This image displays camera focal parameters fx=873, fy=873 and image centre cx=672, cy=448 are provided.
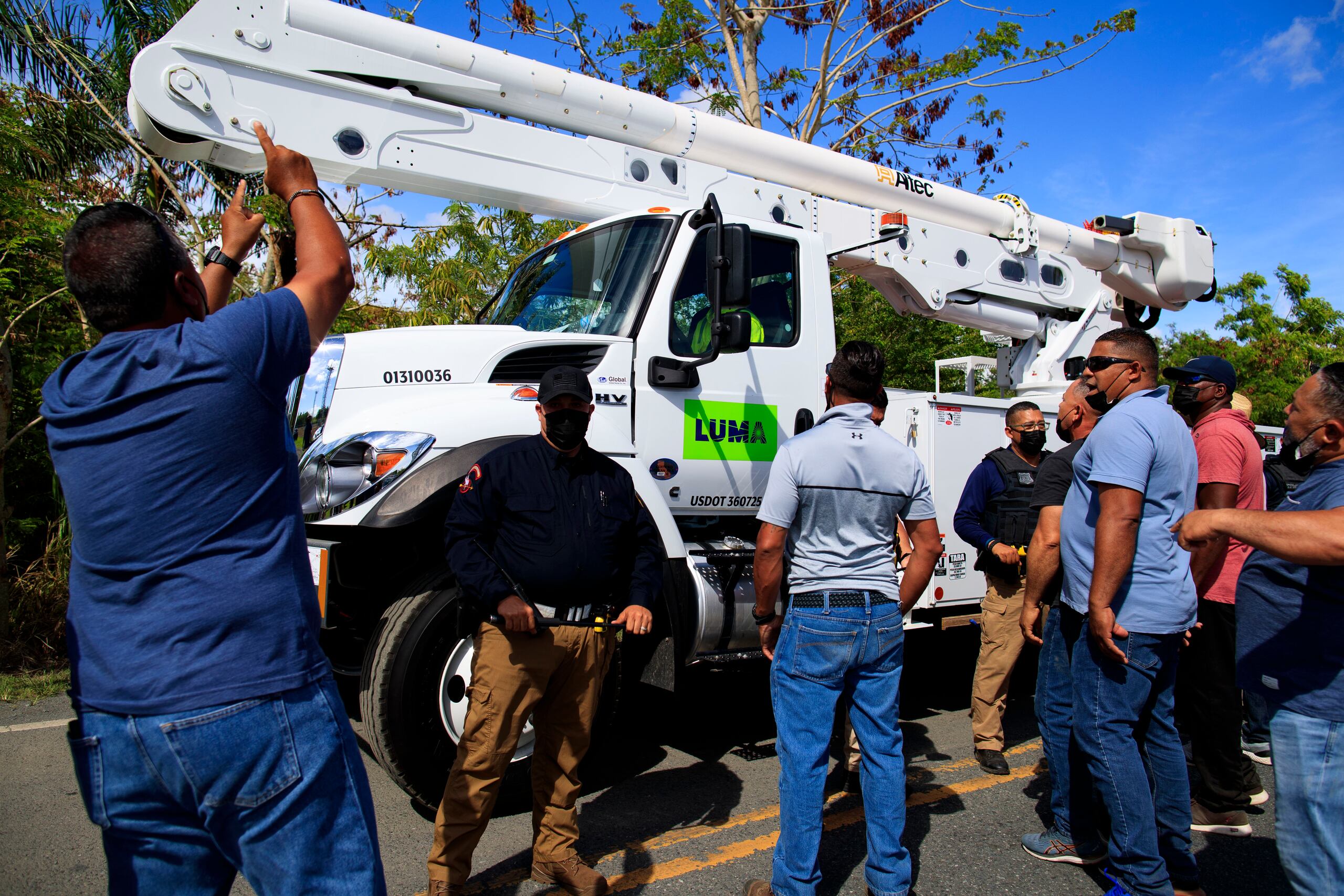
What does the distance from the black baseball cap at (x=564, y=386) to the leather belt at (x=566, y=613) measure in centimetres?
73

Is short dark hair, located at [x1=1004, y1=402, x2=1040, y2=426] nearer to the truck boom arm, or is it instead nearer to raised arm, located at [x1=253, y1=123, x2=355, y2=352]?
the truck boom arm

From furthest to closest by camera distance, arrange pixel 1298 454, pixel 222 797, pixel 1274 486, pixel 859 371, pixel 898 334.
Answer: pixel 898 334, pixel 1274 486, pixel 859 371, pixel 1298 454, pixel 222 797

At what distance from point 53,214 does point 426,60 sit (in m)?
4.43

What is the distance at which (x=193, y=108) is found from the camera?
12.9 feet

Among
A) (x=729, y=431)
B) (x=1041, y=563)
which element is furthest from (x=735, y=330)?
(x=1041, y=563)

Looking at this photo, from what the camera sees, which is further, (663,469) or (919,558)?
(663,469)

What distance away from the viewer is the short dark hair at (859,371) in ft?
10.4

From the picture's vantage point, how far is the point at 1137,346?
A: 10.7ft

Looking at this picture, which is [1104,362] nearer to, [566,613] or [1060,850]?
[1060,850]

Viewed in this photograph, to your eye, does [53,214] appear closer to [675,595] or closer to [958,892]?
[675,595]

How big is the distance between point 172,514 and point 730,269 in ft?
9.84

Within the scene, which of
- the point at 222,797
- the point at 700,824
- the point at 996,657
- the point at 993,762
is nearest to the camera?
the point at 222,797

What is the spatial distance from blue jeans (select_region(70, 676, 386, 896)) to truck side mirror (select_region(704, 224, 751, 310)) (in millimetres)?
2898

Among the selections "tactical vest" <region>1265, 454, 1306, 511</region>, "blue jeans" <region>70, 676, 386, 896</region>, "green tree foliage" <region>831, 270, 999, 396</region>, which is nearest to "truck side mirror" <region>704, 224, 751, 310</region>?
"blue jeans" <region>70, 676, 386, 896</region>
